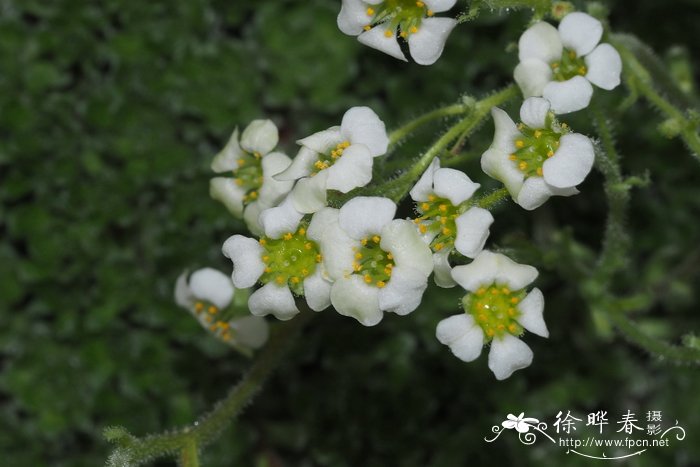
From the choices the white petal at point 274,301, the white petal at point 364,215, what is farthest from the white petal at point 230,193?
the white petal at point 364,215

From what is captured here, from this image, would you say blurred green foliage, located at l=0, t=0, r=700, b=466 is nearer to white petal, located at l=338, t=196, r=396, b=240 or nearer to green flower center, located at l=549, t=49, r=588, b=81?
green flower center, located at l=549, t=49, r=588, b=81

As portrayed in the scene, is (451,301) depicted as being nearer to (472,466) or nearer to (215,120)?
(472,466)

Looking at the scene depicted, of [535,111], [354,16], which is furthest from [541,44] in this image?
[354,16]

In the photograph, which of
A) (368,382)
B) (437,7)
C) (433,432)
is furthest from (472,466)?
(437,7)

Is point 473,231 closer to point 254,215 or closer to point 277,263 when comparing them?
point 277,263

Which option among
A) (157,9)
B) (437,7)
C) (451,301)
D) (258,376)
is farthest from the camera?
(157,9)

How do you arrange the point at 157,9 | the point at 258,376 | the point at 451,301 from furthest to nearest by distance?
the point at 157,9, the point at 451,301, the point at 258,376

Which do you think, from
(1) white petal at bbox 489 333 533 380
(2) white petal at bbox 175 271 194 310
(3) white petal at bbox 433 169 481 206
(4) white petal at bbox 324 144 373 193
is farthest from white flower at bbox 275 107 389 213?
(2) white petal at bbox 175 271 194 310

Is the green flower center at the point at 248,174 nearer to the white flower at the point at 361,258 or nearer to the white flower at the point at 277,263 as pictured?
the white flower at the point at 277,263
